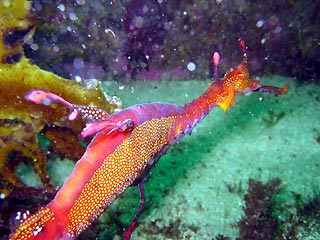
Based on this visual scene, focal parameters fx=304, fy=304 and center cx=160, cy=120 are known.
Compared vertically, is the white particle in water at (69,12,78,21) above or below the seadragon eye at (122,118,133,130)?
above

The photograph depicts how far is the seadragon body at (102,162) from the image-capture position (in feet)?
7.84

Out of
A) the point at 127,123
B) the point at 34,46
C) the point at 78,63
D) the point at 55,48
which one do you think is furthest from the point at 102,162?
the point at 78,63

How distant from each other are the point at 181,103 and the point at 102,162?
4823mm

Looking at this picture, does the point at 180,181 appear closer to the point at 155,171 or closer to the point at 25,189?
the point at 155,171

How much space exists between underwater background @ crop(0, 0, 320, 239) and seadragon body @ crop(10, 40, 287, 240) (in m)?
1.47

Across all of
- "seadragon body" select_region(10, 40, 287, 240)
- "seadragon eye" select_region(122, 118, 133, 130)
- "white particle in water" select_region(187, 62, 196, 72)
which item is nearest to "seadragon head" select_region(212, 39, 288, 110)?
"seadragon body" select_region(10, 40, 287, 240)

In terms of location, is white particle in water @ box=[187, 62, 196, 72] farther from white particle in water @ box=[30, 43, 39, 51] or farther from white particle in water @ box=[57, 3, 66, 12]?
white particle in water @ box=[30, 43, 39, 51]

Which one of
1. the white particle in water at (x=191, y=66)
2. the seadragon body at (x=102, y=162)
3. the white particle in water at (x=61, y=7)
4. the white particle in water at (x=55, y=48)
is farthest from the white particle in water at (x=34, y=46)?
the seadragon body at (x=102, y=162)

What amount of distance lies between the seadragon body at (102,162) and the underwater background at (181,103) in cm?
147

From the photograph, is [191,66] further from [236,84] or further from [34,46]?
[236,84]

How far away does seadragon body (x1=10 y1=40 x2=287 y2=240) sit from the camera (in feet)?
7.84

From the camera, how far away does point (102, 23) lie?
23.7 feet

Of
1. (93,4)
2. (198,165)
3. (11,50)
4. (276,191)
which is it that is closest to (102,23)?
(93,4)

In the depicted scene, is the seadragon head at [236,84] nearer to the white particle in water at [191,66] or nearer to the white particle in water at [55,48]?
the white particle in water at [191,66]
